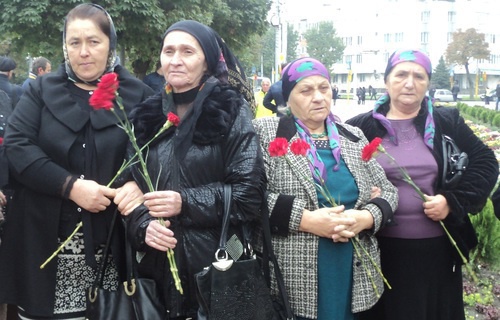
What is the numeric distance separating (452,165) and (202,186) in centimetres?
143

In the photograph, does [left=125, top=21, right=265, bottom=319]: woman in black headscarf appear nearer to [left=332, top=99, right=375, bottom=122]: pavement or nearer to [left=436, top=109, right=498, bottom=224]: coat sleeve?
[left=436, top=109, right=498, bottom=224]: coat sleeve

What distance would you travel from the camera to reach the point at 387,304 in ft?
10.1

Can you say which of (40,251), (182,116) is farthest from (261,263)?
(40,251)

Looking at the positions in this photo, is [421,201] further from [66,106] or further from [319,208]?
[66,106]

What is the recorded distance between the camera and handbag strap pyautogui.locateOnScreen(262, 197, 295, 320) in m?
2.54

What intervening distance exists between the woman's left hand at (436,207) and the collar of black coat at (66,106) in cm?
162

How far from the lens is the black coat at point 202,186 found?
2.41 meters

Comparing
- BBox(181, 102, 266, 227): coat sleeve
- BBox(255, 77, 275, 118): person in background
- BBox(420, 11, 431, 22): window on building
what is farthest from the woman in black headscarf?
BBox(420, 11, 431, 22): window on building

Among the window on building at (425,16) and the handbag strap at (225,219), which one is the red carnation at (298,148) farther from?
the window on building at (425,16)

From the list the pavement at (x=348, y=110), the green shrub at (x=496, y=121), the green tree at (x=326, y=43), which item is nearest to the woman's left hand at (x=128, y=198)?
the green shrub at (x=496, y=121)

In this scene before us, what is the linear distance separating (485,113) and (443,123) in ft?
66.3

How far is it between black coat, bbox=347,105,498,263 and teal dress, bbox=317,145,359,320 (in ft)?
1.86

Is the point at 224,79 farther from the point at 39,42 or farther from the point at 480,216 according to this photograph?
the point at 39,42

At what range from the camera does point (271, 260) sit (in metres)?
2.58
